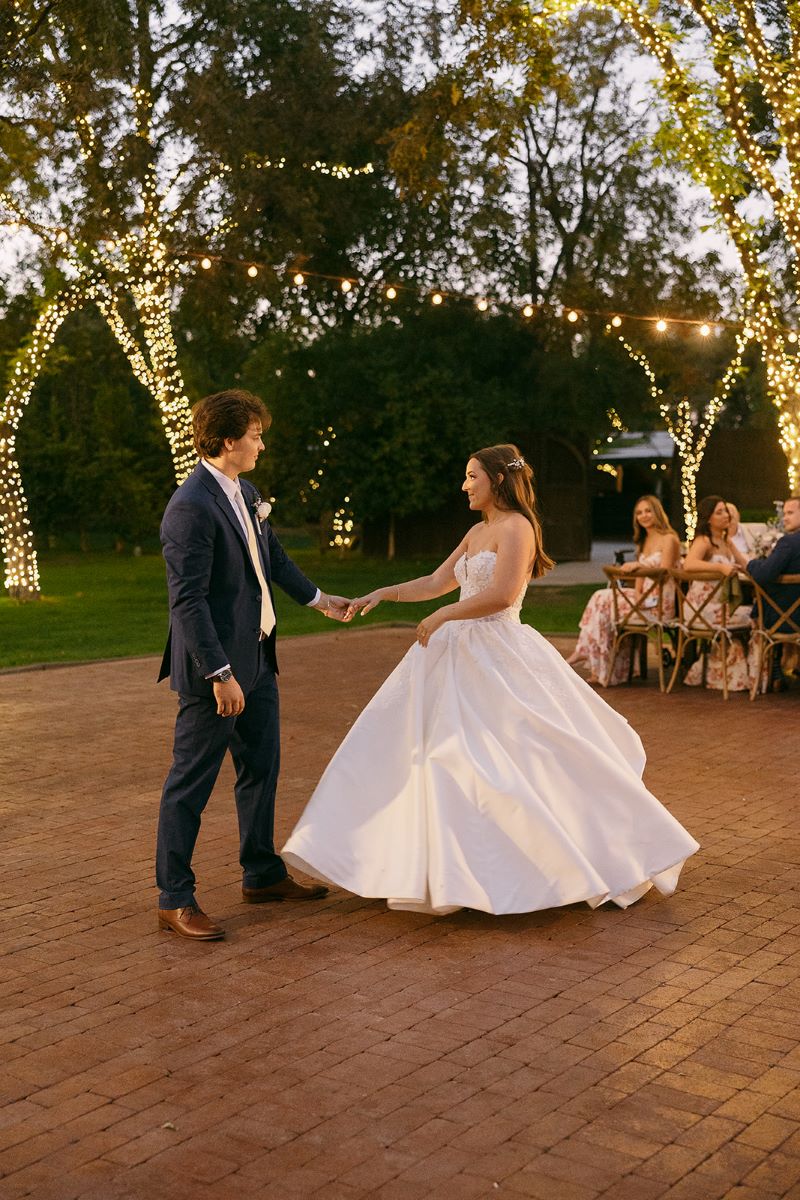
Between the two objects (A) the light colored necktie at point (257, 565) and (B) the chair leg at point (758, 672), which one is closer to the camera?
(A) the light colored necktie at point (257, 565)

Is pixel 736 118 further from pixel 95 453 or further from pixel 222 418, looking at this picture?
pixel 95 453

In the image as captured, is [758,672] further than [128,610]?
No

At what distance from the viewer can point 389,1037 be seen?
4.20m

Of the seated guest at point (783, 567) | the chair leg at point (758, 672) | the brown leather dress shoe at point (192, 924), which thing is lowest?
the brown leather dress shoe at point (192, 924)

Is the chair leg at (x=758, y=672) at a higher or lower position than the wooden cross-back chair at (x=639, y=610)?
lower

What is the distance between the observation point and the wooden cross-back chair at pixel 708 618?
1075 cm

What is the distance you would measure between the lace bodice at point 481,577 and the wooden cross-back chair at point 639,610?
506 centimetres

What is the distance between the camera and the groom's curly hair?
524cm

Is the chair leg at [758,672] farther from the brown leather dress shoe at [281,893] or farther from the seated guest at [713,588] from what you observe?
the brown leather dress shoe at [281,893]

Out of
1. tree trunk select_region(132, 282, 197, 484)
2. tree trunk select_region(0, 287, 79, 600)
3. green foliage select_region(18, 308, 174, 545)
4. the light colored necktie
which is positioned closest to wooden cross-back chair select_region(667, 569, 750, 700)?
the light colored necktie

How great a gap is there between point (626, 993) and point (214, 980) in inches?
53.4

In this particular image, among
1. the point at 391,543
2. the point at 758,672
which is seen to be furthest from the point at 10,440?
the point at 758,672

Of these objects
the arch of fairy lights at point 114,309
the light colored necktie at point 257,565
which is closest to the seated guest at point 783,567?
the light colored necktie at point 257,565

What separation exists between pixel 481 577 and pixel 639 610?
18.3ft
